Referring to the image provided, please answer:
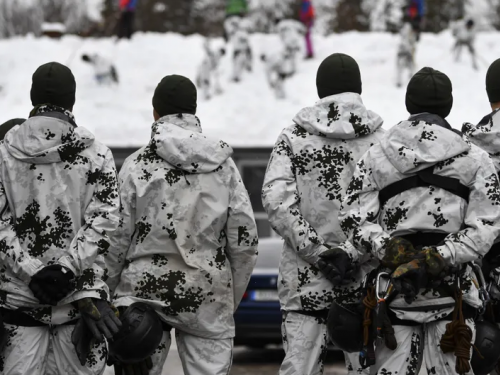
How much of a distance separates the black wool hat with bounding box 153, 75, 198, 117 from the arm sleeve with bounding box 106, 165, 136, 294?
0.45m

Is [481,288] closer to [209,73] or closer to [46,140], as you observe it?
[46,140]

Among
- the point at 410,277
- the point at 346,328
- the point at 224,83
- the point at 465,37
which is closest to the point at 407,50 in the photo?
the point at 465,37

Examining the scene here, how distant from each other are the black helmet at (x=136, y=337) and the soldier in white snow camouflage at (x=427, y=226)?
1154 millimetres

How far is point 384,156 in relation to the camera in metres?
5.28

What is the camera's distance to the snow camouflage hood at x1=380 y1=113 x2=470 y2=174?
5.14 metres

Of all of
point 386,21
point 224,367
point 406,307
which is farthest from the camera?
point 386,21

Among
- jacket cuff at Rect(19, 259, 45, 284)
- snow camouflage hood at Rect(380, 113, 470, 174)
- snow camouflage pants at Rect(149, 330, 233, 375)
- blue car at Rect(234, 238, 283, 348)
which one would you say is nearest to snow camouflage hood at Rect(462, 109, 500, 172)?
snow camouflage hood at Rect(380, 113, 470, 174)

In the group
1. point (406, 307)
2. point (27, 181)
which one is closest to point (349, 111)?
point (406, 307)

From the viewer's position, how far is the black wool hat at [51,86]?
5.50 metres

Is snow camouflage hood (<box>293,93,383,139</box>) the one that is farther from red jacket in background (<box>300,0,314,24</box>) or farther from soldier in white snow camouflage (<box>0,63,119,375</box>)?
red jacket in background (<box>300,0,314,24</box>)

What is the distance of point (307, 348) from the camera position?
233 inches

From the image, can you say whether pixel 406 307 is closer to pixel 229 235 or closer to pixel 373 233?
pixel 373 233

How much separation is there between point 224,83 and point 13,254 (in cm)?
2474

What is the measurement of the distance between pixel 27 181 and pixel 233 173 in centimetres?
119
